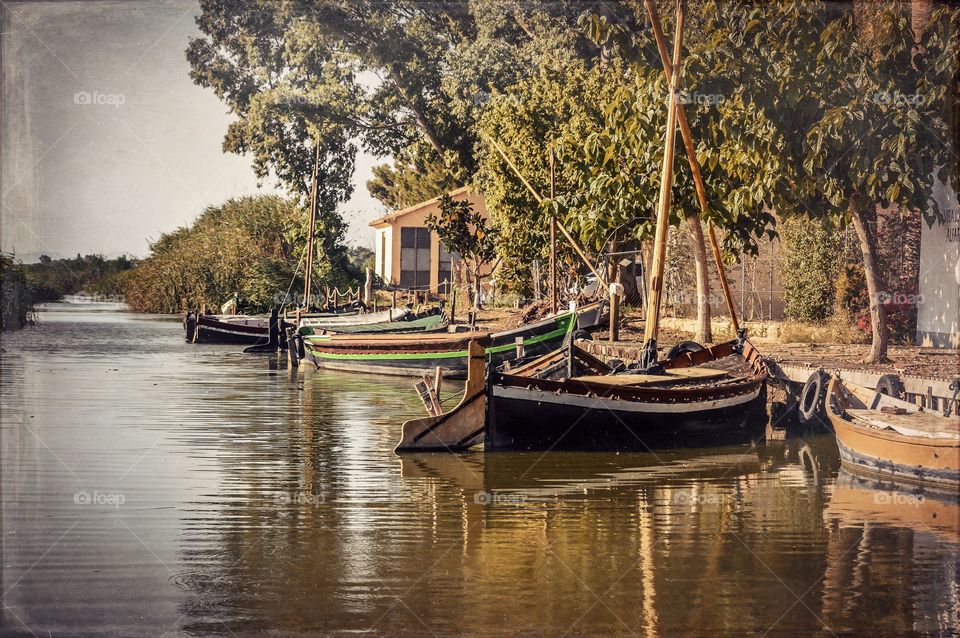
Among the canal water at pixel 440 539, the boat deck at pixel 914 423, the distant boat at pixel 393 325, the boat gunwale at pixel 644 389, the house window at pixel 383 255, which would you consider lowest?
the canal water at pixel 440 539

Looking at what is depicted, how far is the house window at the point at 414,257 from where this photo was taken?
5684cm

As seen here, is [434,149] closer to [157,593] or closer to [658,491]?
[658,491]

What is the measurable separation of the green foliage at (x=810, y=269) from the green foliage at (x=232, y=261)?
2812cm

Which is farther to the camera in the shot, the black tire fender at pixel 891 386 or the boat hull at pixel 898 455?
the black tire fender at pixel 891 386

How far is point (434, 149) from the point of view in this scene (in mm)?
52875

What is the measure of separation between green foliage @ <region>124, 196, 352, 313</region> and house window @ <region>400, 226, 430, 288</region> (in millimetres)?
3230

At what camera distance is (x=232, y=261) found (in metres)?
63.0

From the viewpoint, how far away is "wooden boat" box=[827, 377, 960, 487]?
44.9 ft

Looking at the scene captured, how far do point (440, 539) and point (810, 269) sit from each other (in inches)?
715

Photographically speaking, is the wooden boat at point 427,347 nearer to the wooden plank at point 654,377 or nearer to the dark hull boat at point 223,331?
the wooden plank at point 654,377

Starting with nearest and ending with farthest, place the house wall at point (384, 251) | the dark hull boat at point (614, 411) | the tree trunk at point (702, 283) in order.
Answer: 1. the dark hull boat at point (614, 411)
2. the tree trunk at point (702, 283)
3. the house wall at point (384, 251)

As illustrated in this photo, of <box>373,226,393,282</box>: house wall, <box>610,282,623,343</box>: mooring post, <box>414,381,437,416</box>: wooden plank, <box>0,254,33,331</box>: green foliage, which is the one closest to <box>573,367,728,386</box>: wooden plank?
<box>414,381,437,416</box>: wooden plank

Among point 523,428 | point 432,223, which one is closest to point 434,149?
point 432,223

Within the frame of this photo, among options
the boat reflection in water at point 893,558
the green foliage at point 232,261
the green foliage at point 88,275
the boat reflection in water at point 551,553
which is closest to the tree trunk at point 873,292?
the boat reflection in water at point 551,553
